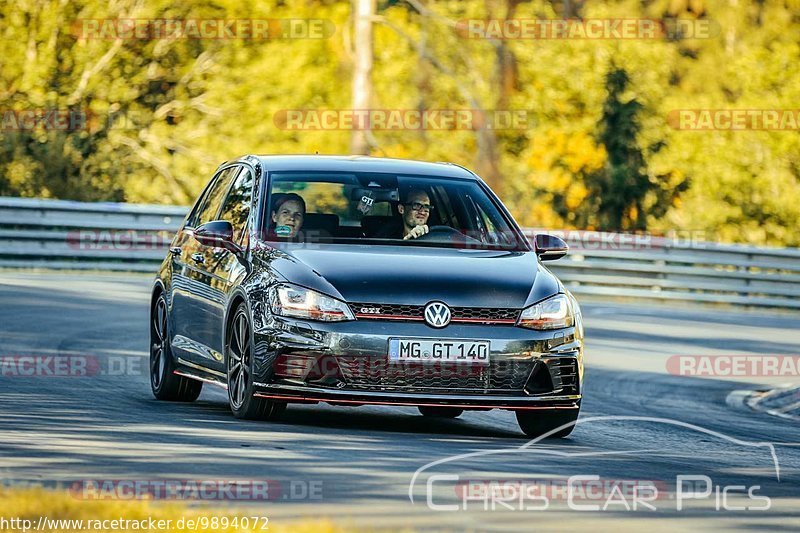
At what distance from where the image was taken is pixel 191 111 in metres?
49.6

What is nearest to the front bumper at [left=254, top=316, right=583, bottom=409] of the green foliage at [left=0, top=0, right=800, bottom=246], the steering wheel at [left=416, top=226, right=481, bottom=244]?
the steering wheel at [left=416, top=226, right=481, bottom=244]

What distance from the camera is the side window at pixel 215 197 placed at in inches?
491

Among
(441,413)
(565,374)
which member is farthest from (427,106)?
(565,374)

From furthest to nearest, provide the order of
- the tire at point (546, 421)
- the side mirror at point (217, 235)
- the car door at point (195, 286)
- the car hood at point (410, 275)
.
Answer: the car door at point (195, 286), the side mirror at point (217, 235), the tire at point (546, 421), the car hood at point (410, 275)

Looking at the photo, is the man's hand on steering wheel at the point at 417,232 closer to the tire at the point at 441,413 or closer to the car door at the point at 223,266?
the car door at the point at 223,266

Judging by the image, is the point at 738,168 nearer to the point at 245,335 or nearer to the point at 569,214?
the point at 569,214

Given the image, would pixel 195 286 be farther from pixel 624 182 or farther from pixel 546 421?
pixel 624 182

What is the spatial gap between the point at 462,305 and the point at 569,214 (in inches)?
1057

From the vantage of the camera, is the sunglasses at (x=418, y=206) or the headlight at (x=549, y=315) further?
the sunglasses at (x=418, y=206)

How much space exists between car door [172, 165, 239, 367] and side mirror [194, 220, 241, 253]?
0.32m

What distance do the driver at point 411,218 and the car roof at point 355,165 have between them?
298 millimetres

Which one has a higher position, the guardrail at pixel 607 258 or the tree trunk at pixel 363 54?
the tree trunk at pixel 363 54

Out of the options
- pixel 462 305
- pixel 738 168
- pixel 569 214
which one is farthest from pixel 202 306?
pixel 738 168

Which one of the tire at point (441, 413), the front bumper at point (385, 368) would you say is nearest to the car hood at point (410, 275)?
the front bumper at point (385, 368)
